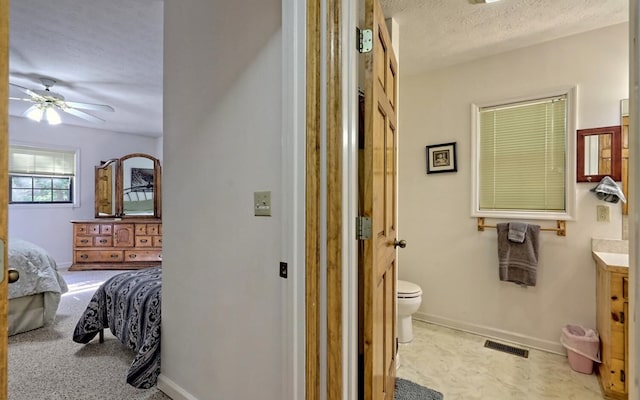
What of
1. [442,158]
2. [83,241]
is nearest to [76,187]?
[83,241]

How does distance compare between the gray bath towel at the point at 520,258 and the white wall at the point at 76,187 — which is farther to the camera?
the white wall at the point at 76,187

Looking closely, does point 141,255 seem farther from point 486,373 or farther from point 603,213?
point 603,213

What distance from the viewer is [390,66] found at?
66.2 inches

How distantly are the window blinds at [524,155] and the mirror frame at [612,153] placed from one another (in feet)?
0.32

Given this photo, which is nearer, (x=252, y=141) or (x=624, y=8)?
(x=252, y=141)

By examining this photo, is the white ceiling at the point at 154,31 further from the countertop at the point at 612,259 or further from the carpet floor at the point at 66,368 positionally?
the carpet floor at the point at 66,368

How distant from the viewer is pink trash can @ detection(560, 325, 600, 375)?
205cm

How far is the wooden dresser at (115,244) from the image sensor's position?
192 inches

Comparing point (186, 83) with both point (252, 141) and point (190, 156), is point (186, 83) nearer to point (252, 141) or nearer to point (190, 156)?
point (190, 156)

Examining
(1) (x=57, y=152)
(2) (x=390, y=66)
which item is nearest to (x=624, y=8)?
(2) (x=390, y=66)

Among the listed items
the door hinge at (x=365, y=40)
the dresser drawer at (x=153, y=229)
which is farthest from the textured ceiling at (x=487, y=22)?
the dresser drawer at (x=153, y=229)

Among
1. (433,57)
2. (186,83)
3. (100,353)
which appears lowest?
(100,353)

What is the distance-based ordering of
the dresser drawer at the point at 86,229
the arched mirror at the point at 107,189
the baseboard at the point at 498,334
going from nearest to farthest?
the baseboard at the point at 498,334 → the dresser drawer at the point at 86,229 → the arched mirror at the point at 107,189

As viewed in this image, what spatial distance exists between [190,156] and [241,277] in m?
0.76
